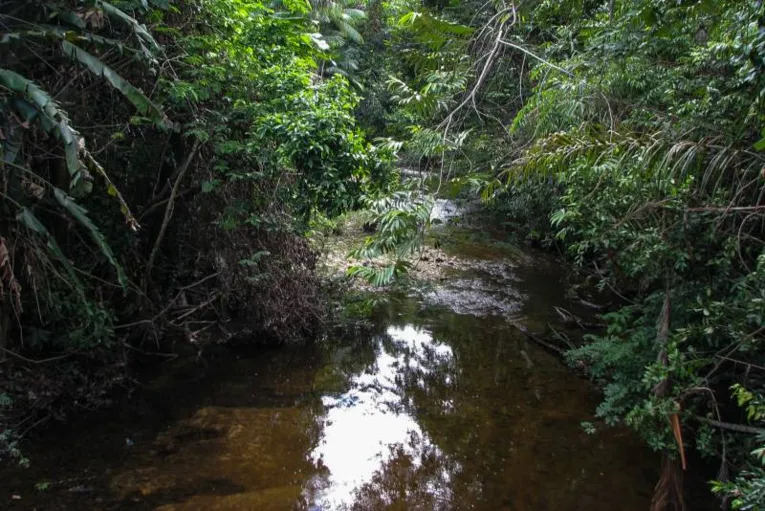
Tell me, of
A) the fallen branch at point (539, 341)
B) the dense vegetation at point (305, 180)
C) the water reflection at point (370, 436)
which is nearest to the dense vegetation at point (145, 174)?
the dense vegetation at point (305, 180)

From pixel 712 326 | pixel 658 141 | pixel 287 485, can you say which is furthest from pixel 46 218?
pixel 712 326

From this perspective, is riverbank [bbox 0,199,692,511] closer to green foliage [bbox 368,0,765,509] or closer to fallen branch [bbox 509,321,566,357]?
fallen branch [bbox 509,321,566,357]

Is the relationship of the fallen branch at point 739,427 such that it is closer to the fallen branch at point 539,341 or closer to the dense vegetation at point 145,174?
the fallen branch at point 539,341

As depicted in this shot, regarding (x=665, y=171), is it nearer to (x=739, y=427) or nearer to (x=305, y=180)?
(x=739, y=427)

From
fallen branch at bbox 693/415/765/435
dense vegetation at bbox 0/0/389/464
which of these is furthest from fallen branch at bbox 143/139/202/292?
fallen branch at bbox 693/415/765/435

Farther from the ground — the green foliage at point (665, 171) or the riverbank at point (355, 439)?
the green foliage at point (665, 171)

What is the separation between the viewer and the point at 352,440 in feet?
18.0

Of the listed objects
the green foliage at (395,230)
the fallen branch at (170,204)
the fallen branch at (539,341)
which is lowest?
the fallen branch at (539,341)

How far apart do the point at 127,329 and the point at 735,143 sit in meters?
6.48

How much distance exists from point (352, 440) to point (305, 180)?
9.20 feet

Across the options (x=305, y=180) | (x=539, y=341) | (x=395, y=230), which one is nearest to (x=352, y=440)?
(x=395, y=230)

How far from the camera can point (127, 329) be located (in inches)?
245

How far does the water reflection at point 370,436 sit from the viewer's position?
4.77 metres

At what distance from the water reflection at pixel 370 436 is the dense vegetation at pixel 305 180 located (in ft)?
5.05
